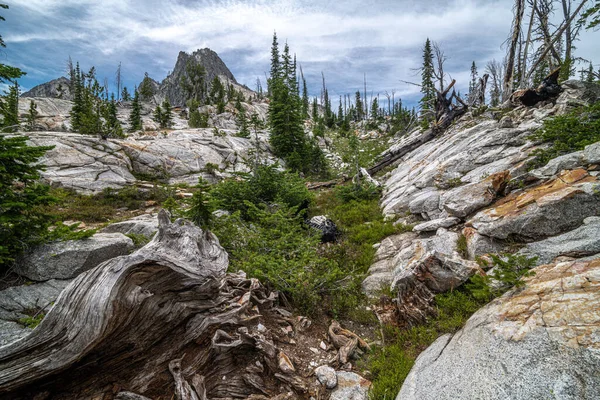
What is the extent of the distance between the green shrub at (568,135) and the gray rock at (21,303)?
40.7ft

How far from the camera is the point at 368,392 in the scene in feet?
12.1

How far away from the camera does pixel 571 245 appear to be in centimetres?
424

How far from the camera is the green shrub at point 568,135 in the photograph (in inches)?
275

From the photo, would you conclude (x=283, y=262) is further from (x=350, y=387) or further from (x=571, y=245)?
(x=571, y=245)

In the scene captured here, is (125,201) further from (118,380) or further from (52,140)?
(118,380)

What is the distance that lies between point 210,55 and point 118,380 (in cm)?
15120

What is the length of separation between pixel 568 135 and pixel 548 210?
4.50 m

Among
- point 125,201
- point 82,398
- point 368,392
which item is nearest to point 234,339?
point 82,398

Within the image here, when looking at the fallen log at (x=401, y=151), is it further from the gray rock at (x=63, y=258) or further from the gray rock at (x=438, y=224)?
the gray rock at (x=63, y=258)

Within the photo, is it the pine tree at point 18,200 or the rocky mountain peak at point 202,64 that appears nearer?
the pine tree at point 18,200

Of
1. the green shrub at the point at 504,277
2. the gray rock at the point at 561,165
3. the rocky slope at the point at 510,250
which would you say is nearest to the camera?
the rocky slope at the point at 510,250

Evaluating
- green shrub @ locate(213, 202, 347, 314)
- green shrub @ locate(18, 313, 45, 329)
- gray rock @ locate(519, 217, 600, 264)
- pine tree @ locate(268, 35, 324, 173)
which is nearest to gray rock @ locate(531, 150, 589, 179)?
gray rock @ locate(519, 217, 600, 264)

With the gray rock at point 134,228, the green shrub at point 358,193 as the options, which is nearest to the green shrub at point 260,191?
the green shrub at point 358,193

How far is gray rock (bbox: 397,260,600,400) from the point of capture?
2.36m
